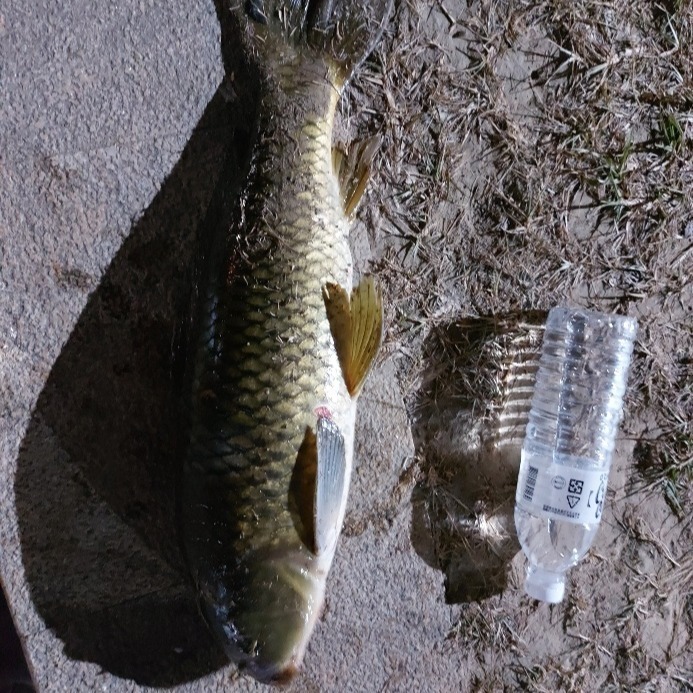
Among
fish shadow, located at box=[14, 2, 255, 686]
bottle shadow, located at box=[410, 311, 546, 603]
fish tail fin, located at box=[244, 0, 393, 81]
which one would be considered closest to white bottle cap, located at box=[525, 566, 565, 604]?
bottle shadow, located at box=[410, 311, 546, 603]

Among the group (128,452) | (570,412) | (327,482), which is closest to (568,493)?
(570,412)

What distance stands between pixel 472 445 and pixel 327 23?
5.11 ft

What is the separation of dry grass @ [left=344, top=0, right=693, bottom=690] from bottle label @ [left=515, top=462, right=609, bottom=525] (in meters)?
0.32

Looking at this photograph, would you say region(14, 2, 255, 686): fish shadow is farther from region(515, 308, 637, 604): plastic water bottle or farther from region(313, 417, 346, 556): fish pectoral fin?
region(515, 308, 637, 604): plastic water bottle

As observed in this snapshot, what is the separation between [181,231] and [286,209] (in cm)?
51

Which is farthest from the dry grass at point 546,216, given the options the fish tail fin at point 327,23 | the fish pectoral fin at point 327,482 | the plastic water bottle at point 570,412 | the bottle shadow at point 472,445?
the fish pectoral fin at point 327,482

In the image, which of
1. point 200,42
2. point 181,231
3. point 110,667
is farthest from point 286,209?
point 110,667

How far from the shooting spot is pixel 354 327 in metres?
2.06

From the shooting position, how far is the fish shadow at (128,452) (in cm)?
228

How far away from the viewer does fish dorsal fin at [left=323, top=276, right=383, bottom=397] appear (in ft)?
6.65

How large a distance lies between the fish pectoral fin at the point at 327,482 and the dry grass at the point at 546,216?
0.57 meters

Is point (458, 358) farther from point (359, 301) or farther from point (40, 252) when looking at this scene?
point (40, 252)

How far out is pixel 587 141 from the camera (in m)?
2.60

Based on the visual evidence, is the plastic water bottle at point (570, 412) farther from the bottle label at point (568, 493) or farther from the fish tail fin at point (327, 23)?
the fish tail fin at point (327, 23)
